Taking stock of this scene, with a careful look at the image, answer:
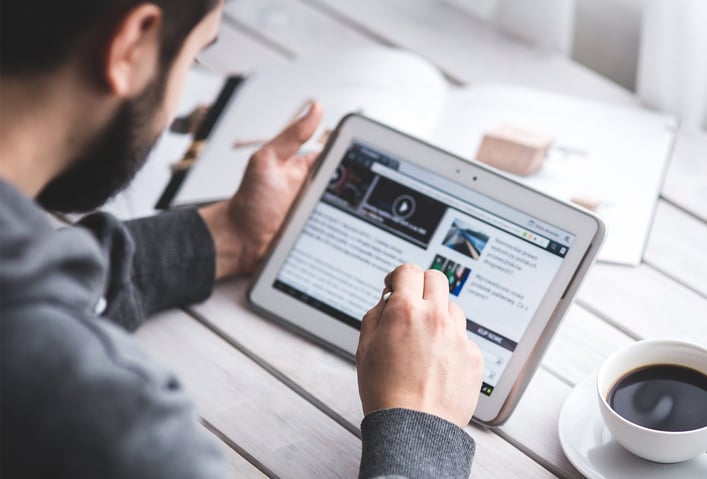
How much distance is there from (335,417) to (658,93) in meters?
0.63

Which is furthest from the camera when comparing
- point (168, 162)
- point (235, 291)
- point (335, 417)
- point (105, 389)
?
point (168, 162)

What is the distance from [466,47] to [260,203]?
0.46 metres

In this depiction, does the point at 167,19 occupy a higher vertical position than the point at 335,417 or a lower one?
higher

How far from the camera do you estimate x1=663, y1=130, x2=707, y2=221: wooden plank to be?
1048mm

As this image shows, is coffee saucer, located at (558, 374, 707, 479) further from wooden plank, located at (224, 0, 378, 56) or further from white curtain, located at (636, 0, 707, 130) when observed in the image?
wooden plank, located at (224, 0, 378, 56)

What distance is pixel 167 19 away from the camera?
58 cm

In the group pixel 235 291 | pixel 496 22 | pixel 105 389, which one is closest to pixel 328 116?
pixel 235 291

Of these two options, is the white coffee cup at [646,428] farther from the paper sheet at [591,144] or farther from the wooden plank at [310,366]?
the paper sheet at [591,144]

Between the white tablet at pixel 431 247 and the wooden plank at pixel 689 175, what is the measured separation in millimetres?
286

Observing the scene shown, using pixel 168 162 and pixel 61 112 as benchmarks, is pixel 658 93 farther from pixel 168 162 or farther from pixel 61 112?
pixel 61 112

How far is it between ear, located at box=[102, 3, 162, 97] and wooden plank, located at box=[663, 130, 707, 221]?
662 millimetres

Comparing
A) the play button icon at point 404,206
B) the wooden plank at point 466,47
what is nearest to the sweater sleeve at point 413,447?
the play button icon at point 404,206

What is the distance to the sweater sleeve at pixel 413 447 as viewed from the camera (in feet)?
2.24

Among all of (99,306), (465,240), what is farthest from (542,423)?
(99,306)
